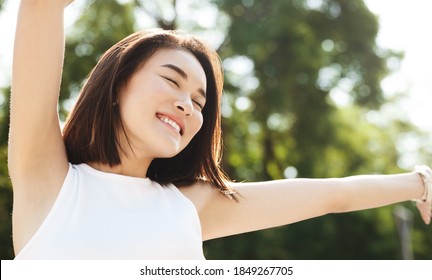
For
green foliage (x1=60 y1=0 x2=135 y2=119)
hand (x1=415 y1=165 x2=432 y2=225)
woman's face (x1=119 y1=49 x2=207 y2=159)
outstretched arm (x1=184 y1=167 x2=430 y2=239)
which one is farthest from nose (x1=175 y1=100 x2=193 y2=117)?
green foliage (x1=60 y1=0 x2=135 y2=119)

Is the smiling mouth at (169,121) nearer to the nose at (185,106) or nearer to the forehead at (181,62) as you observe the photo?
the nose at (185,106)

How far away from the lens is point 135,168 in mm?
1849

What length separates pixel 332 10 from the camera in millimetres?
13000

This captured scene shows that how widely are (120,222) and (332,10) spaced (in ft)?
39.8

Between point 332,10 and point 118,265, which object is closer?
point 118,265

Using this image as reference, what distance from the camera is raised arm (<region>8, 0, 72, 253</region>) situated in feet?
5.12

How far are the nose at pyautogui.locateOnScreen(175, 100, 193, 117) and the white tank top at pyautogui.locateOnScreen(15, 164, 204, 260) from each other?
0.84 feet

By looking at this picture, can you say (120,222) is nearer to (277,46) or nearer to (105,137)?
(105,137)

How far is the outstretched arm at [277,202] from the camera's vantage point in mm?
1944

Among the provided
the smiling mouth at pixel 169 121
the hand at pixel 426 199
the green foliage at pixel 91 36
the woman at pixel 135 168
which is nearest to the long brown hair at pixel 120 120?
the woman at pixel 135 168

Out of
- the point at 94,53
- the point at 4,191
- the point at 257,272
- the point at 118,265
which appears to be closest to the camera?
the point at 118,265

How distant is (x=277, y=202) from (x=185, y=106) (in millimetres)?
487

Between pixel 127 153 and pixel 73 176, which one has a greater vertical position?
pixel 127 153

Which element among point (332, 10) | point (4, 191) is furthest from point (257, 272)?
point (332, 10)
